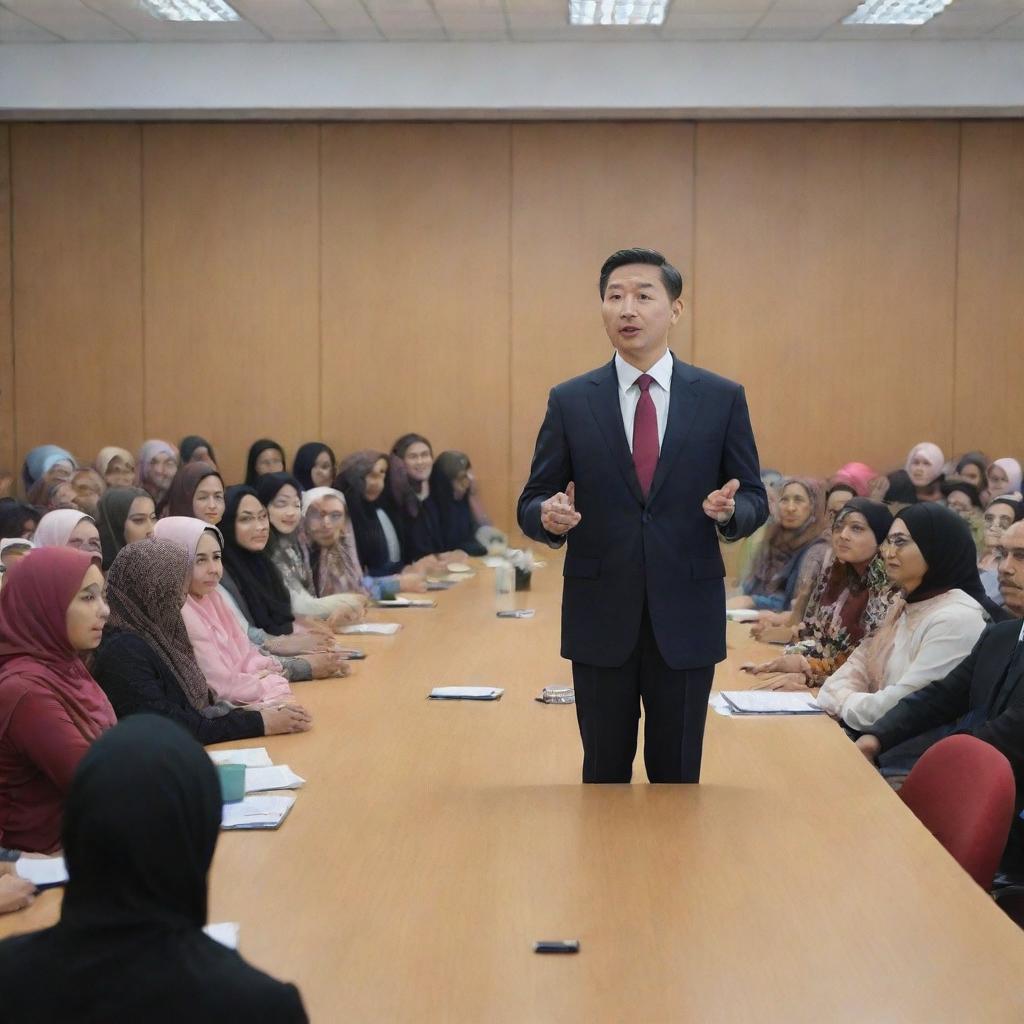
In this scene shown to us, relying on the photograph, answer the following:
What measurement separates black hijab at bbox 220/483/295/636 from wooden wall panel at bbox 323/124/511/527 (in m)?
4.60

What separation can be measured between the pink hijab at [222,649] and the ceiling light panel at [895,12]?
5946mm

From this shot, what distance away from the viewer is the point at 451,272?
32.3 feet

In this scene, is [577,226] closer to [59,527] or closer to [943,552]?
[59,527]

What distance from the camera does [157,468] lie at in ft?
29.3

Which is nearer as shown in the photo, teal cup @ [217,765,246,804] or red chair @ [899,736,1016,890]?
red chair @ [899,736,1016,890]

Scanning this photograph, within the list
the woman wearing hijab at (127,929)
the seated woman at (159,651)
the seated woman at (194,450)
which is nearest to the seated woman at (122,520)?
the seated woman at (159,651)

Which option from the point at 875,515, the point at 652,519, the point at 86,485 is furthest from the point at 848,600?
the point at 86,485

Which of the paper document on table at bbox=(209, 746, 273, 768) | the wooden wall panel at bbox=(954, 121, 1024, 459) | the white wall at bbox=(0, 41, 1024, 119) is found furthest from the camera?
the wooden wall panel at bbox=(954, 121, 1024, 459)

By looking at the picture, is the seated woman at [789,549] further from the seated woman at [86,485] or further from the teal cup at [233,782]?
the seated woman at [86,485]

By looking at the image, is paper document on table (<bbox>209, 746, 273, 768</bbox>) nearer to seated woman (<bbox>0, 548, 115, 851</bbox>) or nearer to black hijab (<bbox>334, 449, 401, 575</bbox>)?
seated woman (<bbox>0, 548, 115, 851</bbox>)

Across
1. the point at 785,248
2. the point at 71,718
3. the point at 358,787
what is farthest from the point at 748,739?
the point at 785,248

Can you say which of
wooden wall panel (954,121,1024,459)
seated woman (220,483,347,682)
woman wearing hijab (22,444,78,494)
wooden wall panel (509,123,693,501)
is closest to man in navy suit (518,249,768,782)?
seated woman (220,483,347,682)

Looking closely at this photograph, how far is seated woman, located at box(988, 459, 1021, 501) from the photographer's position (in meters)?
8.74

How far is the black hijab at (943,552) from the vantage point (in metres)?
3.94
